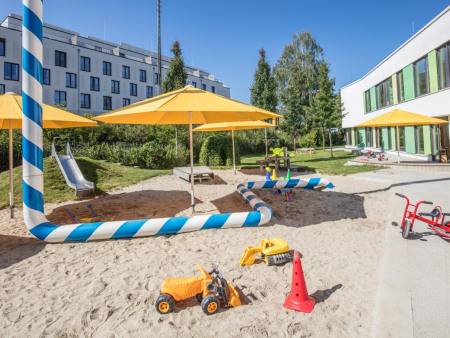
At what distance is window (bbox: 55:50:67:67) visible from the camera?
36.4 meters

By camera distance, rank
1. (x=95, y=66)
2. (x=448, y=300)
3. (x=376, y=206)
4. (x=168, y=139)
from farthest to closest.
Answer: (x=95, y=66), (x=168, y=139), (x=376, y=206), (x=448, y=300)

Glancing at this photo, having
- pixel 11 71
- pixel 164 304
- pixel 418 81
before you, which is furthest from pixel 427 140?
pixel 11 71

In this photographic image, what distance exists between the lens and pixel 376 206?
752 centimetres

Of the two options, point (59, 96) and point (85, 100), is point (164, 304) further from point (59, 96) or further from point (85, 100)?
point (85, 100)

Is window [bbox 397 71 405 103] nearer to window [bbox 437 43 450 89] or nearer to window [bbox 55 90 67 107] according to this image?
window [bbox 437 43 450 89]

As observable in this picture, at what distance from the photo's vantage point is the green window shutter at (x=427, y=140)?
54.4 ft

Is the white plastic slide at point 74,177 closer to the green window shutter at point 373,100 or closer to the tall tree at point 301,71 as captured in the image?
the green window shutter at point 373,100

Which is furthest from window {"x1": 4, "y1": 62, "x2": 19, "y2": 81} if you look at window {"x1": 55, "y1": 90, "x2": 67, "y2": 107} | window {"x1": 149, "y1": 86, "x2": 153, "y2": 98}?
window {"x1": 149, "y1": 86, "x2": 153, "y2": 98}

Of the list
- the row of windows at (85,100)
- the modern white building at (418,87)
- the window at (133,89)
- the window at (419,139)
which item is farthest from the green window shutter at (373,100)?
the window at (133,89)

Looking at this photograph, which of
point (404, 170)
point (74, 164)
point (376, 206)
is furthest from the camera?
point (404, 170)

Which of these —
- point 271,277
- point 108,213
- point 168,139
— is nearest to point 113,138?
point 168,139

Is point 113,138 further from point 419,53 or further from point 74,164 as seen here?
point 419,53

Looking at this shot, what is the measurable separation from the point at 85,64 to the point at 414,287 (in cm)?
4559

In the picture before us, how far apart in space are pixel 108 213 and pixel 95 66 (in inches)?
1597
